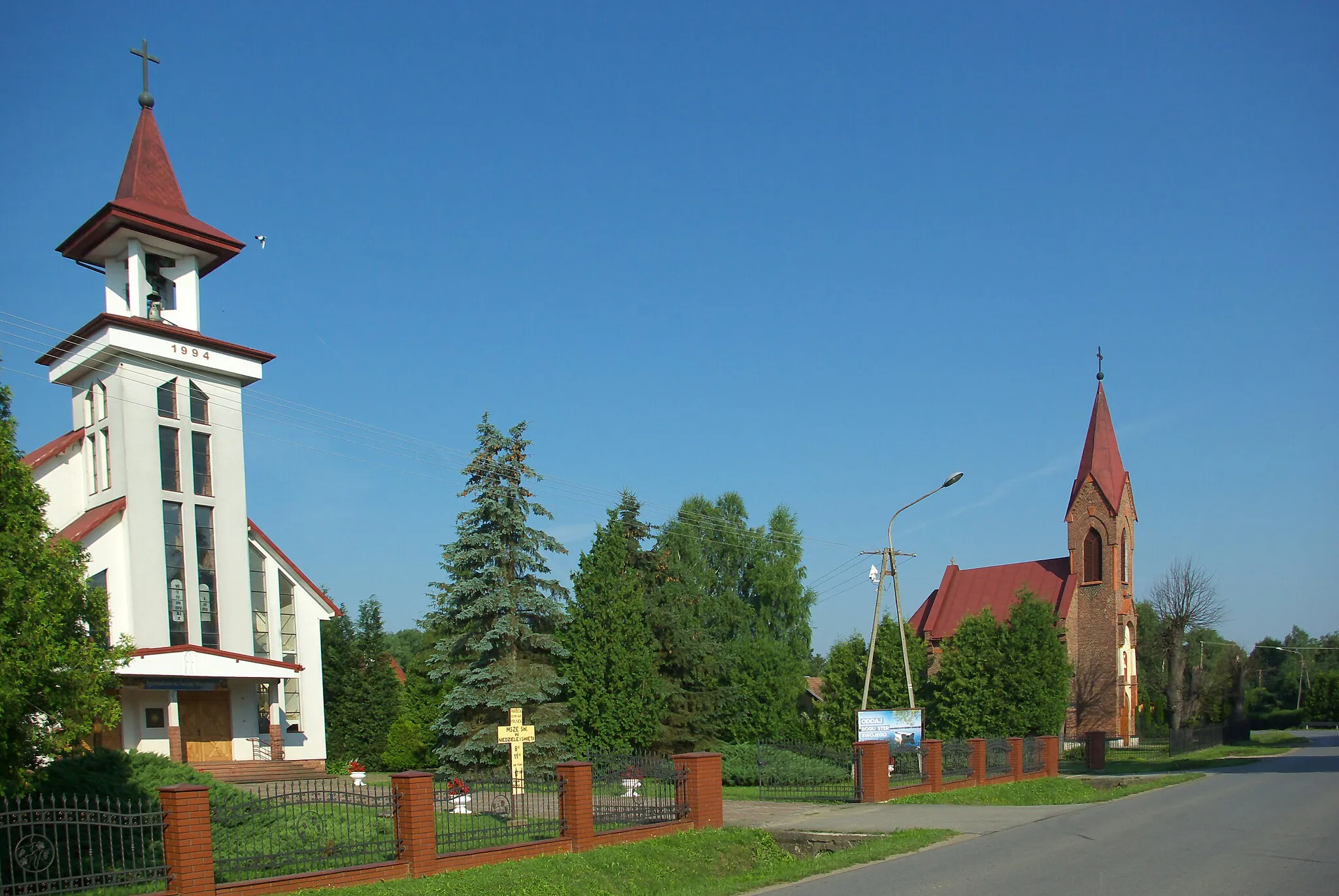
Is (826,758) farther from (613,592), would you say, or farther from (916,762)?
(613,592)

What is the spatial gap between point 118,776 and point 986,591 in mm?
48545

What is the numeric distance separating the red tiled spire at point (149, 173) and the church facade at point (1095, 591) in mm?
38409

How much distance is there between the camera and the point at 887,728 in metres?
24.3

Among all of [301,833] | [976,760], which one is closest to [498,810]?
[301,833]

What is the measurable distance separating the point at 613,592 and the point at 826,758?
332 inches

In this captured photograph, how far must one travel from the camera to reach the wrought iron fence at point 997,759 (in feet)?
82.5

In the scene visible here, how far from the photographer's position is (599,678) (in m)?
29.1

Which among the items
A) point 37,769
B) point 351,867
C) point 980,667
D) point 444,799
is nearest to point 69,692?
point 37,769

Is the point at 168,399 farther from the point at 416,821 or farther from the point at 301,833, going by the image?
the point at 416,821

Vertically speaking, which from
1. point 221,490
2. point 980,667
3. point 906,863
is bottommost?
point 980,667

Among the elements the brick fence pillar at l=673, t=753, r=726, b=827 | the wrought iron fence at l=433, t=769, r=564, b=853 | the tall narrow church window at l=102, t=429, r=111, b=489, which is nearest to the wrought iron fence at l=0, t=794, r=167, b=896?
the wrought iron fence at l=433, t=769, r=564, b=853

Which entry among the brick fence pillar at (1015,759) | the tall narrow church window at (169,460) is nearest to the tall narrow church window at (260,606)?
the tall narrow church window at (169,460)

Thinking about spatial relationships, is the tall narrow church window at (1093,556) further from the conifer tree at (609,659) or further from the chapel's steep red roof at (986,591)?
the conifer tree at (609,659)

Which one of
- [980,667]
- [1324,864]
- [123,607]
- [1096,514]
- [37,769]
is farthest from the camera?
[1096,514]
